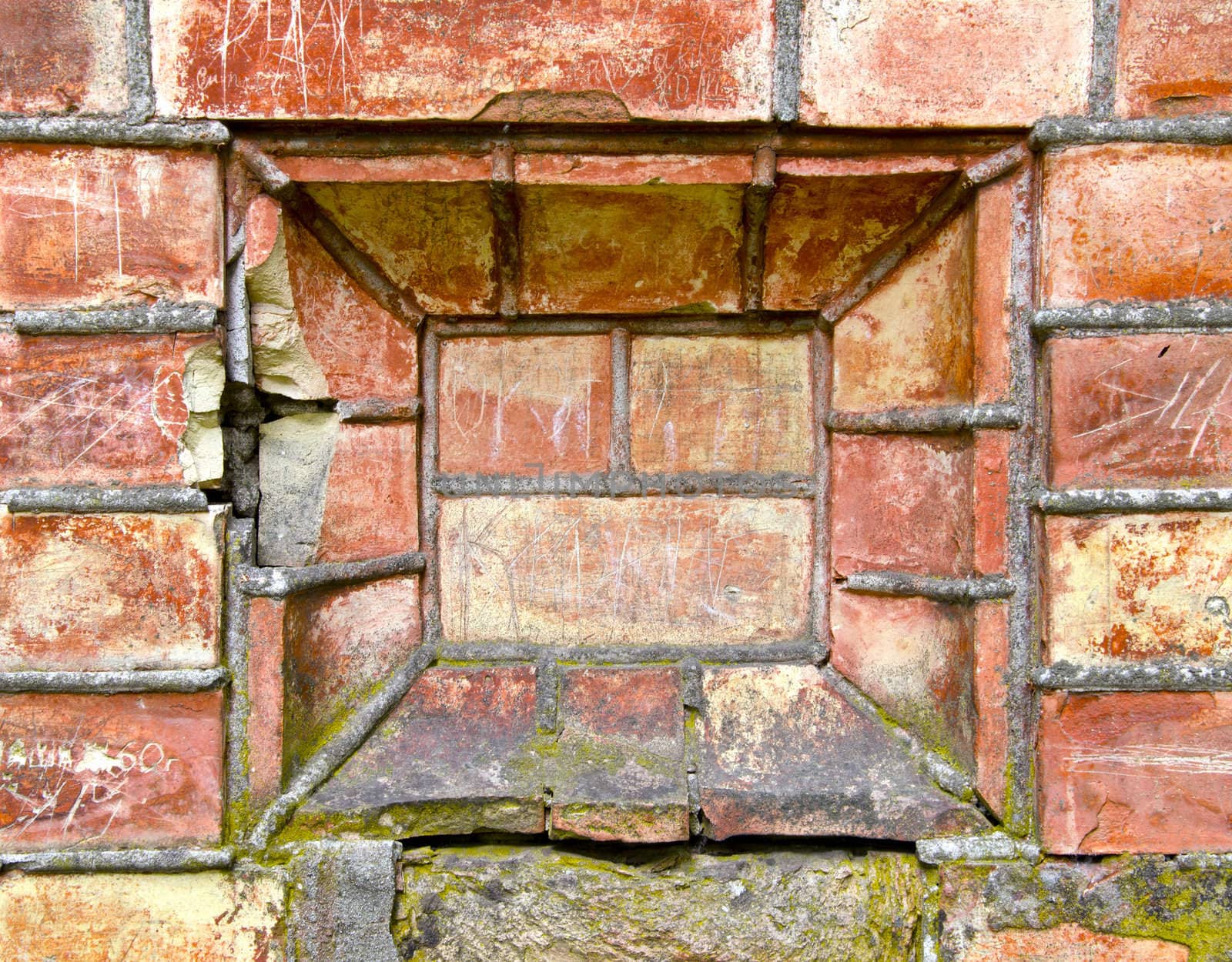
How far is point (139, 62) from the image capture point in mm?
2064

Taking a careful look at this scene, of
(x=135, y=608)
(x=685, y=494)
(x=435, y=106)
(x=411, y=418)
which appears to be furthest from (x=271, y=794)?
(x=435, y=106)

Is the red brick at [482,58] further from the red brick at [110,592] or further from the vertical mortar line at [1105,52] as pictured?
the red brick at [110,592]

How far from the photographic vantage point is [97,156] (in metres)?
Answer: 2.07

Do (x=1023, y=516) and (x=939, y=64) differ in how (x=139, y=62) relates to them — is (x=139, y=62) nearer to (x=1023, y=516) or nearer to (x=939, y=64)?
(x=939, y=64)

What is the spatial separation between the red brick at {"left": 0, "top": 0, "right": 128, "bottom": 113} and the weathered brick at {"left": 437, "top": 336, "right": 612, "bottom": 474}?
1.14 meters

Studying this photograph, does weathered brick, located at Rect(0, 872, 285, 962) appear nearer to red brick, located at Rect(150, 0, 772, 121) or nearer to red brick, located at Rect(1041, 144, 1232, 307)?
red brick, located at Rect(150, 0, 772, 121)

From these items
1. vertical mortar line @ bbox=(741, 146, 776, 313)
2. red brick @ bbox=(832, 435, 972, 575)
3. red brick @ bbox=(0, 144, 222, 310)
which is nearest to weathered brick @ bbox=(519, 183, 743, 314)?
vertical mortar line @ bbox=(741, 146, 776, 313)

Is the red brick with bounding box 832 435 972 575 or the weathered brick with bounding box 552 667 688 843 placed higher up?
the red brick with bounding box 832 435 972 575

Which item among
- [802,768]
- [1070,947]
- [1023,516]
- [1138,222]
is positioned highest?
[1138,222]

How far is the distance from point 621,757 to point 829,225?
66.8 inches

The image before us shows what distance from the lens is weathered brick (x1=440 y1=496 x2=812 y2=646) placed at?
260 cm

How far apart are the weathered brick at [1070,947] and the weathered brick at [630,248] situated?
6.32ft

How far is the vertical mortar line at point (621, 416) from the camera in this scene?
260 cm

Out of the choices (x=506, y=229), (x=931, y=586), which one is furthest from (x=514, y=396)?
(x=931, y=586)
